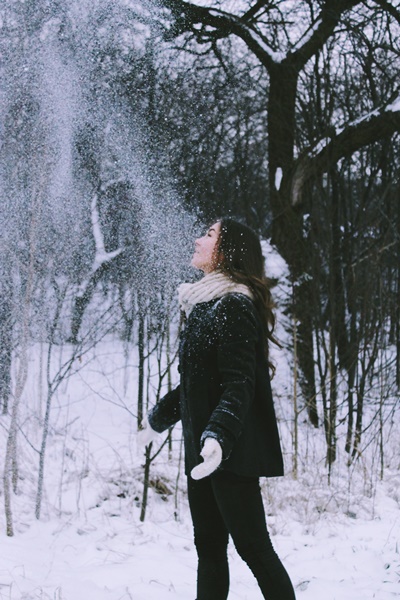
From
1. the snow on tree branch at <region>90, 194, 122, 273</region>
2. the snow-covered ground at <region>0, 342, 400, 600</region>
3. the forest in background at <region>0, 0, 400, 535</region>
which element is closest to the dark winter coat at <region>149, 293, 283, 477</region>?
the snow-covered ground at <region>0, 342, 400, 600</region>

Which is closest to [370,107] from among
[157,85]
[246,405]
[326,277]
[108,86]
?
[326,277]

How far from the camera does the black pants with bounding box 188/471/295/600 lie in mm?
1534

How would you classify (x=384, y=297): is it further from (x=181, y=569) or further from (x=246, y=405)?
(x=246, y=405)

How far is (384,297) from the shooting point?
577cm

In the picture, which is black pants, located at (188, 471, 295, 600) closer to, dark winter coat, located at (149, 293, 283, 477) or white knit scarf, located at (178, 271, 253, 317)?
dark winter coat, located at (149, 293, 283, 477)

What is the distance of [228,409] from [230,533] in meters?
0.37

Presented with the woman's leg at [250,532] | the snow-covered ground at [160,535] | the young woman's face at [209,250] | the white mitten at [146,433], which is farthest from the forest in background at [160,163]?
the woman's leg at [250,532]

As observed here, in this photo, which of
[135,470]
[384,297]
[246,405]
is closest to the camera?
[246,405]

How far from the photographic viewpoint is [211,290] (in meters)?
1.74

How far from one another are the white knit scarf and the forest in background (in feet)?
6.37

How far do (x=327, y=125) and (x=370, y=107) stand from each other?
4.12ft

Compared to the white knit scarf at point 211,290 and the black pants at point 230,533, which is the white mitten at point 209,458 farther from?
the white knit scarf at point 211,290

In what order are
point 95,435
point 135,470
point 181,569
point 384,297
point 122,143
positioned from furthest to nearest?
point 95,435, point 384,297, point 135,470, point 122,143, point 181,569

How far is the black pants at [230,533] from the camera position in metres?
1.53
